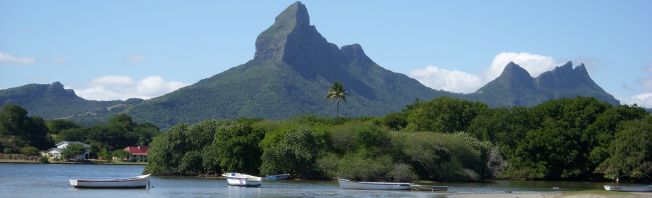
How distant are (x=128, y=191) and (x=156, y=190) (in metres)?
2.34

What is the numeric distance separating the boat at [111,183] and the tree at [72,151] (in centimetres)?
9314

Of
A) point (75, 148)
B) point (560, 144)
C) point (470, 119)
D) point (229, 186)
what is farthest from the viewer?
point (75, 148)

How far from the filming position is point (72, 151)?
164250 mm

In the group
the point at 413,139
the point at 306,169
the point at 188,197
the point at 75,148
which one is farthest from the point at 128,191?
the point at 75,148

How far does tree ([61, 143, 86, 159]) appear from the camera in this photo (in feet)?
537

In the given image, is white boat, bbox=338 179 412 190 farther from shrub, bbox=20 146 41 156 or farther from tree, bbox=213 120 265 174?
shrub, bbox=20 146 41 156

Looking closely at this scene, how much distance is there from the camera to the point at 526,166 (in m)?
106

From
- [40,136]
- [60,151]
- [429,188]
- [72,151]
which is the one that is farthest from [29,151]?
[429,188]

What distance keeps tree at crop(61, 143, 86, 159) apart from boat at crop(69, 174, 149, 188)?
9314cm

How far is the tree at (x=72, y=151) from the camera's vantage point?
537 ft

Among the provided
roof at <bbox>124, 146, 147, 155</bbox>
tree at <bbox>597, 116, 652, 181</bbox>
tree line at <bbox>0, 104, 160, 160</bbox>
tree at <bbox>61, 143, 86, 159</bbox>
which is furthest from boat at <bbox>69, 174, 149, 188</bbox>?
roof at <bbox>124, 146, 147, 155</bbox>

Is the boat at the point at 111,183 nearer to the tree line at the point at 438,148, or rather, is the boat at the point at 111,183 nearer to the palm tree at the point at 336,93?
the tree line at the point at 438,148

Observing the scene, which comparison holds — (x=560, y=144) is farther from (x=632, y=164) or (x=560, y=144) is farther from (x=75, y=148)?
(x=75, y=148)

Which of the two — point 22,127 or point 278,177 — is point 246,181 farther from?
point 22,127
